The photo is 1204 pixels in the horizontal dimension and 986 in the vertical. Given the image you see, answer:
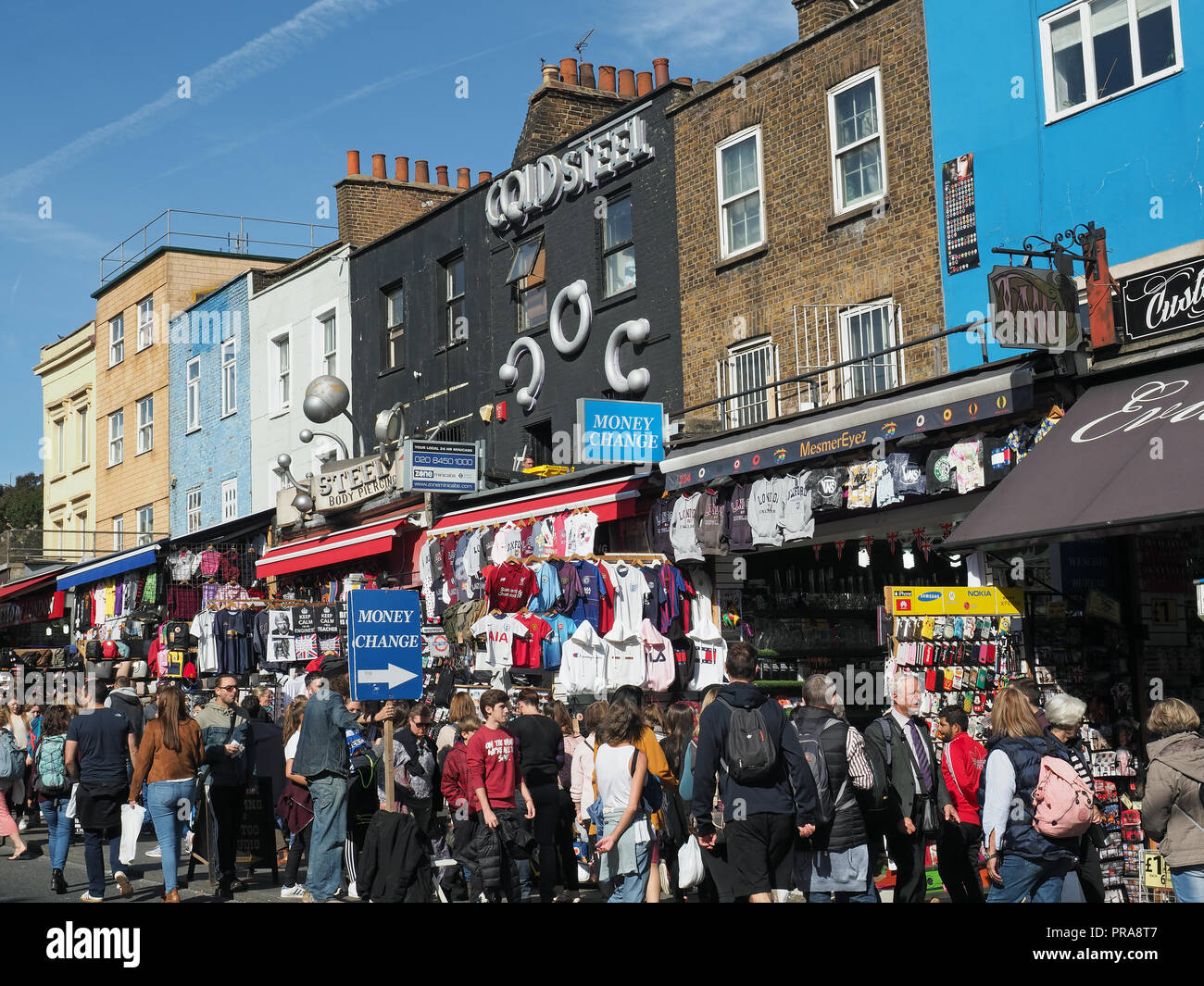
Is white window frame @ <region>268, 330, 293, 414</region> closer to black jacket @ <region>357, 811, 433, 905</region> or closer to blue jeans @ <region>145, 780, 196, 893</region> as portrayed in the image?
blue jeans @ <region>145, 780, 196, 893</region>

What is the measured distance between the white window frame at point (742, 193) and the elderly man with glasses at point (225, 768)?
929 cm

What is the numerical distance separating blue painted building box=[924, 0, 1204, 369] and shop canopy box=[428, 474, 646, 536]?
4.37 meters

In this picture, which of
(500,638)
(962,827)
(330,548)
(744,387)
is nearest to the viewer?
(962,827)

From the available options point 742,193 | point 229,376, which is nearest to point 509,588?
point 742,193

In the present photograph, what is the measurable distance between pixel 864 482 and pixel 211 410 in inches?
895

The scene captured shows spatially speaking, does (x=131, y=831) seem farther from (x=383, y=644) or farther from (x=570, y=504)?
(x=570, y=504)

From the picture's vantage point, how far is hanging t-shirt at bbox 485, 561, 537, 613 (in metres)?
16.2

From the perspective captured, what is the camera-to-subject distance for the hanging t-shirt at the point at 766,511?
51.1 ft

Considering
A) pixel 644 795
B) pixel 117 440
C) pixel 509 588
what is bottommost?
pixel 644 795

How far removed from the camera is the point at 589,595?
640 inches

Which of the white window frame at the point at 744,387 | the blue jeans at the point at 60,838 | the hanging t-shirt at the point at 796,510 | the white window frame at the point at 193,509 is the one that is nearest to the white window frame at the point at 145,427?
the white window frame at the point at 193,509

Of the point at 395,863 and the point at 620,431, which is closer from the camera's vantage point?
the point at 395,863
